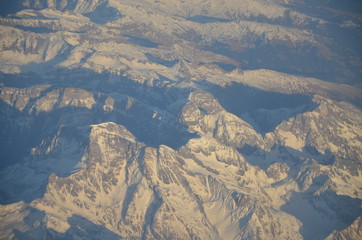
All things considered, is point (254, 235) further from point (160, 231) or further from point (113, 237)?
point (113, 237)

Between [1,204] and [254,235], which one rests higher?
[254,235]

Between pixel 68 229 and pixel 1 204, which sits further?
pixel 1 204

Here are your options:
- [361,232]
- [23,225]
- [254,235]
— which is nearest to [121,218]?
[23,225]

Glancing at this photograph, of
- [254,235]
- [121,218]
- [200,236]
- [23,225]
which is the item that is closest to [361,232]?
[254,235]

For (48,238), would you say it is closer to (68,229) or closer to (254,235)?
(68,229)

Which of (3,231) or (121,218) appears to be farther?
(121,218)

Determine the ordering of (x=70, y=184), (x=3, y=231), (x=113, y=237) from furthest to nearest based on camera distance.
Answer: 1. (x=70, y=184)
2. (x=113, y=237)
3. (x=3, y=231)

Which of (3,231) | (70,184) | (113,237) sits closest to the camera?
(3,231)

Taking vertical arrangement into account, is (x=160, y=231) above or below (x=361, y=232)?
below

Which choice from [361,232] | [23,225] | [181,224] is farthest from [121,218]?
[361,232]
